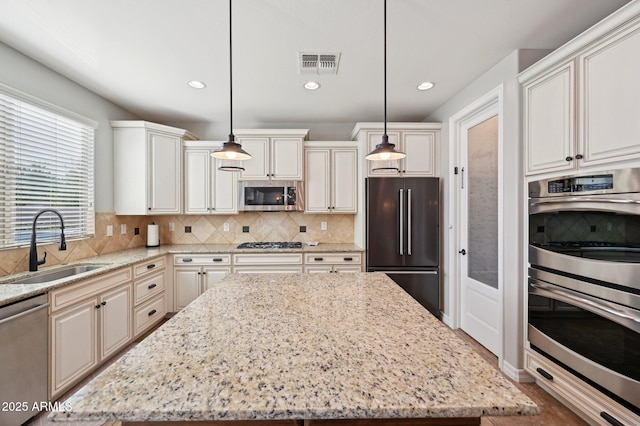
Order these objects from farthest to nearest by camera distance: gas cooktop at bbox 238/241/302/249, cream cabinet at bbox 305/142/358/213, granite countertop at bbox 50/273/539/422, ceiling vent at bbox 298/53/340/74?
cream cabinet at bbox 305/142/358/213
gas cooktop at bbox 238/241/302/249
ceiling vent at bbox 298/53/340/74
granite countertop at bbox 50/273/539/422

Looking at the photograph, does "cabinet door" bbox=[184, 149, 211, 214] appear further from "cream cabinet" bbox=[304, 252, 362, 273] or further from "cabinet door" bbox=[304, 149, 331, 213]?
"cream cabinet" bbox=[304, 252, 362, 273]

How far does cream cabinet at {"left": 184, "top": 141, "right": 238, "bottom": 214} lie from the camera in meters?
3.53

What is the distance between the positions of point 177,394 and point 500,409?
0.82 meters

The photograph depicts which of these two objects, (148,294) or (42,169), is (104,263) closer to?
(148,294)

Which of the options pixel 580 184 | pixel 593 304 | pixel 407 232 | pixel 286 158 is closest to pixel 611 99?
pixel 580 184

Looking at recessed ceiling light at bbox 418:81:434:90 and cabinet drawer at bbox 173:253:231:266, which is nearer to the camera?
recessed ceiling light at bbox 418:81:434:90

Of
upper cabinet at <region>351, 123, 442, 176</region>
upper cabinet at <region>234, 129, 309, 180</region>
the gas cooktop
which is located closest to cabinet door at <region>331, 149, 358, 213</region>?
upper cabinet at <region>351, 123, 442, 176</region>

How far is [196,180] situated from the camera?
354 centimetres

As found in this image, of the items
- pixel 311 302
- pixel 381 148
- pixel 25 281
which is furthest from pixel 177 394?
pixel 25 281

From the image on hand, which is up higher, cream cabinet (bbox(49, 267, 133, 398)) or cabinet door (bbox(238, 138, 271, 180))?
cabinet door (bbox(238, 138, 271, 180))

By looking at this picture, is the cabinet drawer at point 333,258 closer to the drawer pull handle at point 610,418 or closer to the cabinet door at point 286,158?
the cabinet door at point 286,158

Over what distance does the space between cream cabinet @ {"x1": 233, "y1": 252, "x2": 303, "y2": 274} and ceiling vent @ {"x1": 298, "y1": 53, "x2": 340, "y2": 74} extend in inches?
78.5

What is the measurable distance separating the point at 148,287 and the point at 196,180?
4.68ft

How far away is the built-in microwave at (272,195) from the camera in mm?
3498
